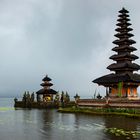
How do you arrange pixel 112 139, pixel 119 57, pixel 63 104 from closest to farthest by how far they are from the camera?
pixel 112 139
pixel 119 57
pixel 63 104

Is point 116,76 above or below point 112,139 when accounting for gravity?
above

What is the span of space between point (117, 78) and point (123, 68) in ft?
9.88

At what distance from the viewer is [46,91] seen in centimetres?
9294

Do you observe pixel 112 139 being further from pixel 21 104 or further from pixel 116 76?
pixel 21 104

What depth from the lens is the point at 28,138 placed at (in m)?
27.9

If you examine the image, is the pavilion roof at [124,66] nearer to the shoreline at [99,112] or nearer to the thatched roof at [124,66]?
the thatched roof at [124,66]

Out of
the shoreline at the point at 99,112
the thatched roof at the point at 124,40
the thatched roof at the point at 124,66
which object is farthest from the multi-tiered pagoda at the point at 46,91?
the thatched roof at the point at 124,40

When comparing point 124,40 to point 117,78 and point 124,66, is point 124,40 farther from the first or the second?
point 117,78

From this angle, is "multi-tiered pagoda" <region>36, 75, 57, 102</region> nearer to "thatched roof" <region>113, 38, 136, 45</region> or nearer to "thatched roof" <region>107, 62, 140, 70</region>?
"thatched roof" <region>107, 62, 140, 70</region>

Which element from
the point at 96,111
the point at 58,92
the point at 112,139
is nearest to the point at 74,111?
the point at 96,111

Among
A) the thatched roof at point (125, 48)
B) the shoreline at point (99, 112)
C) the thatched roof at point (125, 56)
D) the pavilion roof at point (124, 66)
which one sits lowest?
the shoreline at point (99, 112)

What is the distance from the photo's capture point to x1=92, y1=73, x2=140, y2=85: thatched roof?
6056 centimetres

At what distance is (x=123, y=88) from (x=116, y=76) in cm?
275

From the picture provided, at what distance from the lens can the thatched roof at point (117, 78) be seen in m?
60.6
